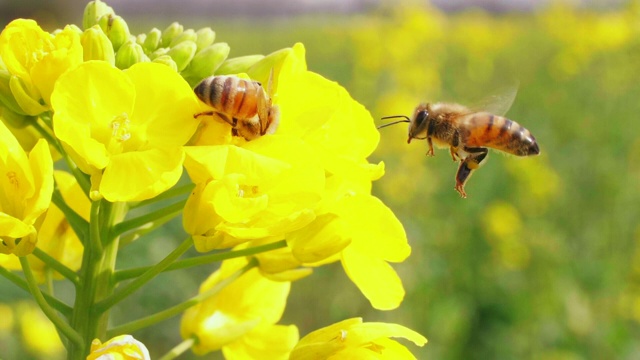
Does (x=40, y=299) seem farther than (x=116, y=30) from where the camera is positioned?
No

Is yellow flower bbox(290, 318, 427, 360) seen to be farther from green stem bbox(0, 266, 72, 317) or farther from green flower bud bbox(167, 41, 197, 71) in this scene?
green flower bud bbox(167, 41, 197, 71)

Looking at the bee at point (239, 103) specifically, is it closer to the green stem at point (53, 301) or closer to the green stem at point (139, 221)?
the green stem at point (139, 221)

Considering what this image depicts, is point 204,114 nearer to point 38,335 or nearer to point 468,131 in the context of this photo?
point 468,131

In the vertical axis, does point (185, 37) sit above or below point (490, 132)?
above

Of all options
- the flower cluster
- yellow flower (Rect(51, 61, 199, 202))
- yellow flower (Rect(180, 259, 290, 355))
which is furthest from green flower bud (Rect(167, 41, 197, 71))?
yellow flower (Rect(180, 259, 290, 355))

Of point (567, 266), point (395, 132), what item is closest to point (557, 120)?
point (395, 132)

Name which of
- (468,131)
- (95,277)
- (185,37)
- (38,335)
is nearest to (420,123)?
(468,131)
